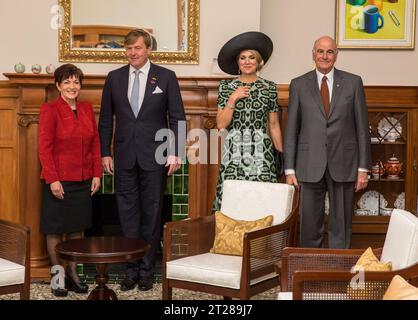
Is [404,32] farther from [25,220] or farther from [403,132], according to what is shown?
[25,220]

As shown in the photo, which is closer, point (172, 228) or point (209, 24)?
point (172, 228)

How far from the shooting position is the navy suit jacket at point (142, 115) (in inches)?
185

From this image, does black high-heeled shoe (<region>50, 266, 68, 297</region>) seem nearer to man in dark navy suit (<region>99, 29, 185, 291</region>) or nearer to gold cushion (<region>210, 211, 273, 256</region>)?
man in dark navy suit (<region>99, 29, 185, 291</region>)

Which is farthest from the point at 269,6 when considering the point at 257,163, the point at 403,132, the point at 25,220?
the point at 25,220

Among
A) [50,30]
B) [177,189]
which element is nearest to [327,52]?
[177,189]

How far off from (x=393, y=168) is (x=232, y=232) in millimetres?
2336

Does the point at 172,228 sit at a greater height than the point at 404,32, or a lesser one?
lesser

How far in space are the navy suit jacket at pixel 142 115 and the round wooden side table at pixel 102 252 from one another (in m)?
0.81

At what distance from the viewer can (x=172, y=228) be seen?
3.93m

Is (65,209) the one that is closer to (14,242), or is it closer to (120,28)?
(14,242)

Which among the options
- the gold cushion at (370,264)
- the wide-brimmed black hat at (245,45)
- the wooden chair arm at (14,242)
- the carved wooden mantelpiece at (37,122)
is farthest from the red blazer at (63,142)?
the gold cushion at (370,264)

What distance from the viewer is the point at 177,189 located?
543cm

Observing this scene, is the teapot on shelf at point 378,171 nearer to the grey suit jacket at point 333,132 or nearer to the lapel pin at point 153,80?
the grey suit jacket at point 333,132

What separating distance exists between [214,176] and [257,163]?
0.85 metres
